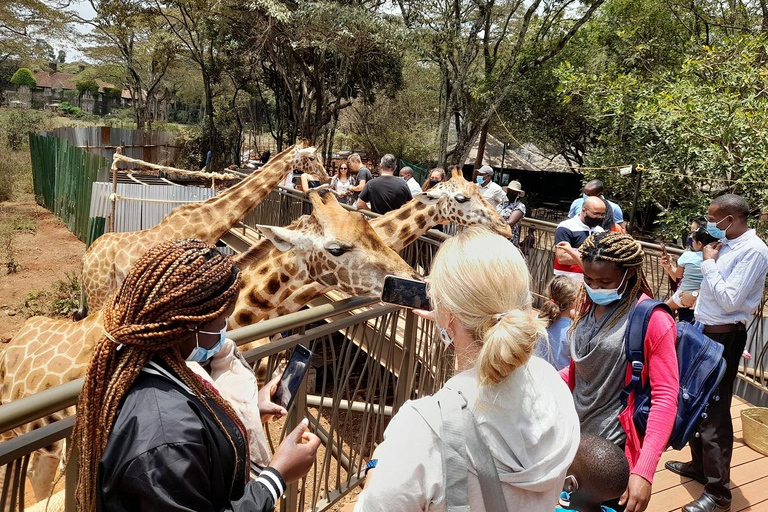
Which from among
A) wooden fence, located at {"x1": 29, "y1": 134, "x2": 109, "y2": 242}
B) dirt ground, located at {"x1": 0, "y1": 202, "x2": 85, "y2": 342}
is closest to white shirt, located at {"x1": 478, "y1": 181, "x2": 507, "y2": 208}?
dirt ground, located at {"x1": 0, "y1": 202, "x2": 85, "y2": 342}

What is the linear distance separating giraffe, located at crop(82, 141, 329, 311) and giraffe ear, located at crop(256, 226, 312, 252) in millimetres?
3099

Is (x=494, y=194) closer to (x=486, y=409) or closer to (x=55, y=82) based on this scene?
(x=486, y=409)

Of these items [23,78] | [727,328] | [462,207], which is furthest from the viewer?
[23,78]

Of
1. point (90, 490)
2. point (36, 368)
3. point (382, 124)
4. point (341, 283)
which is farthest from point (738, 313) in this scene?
point (382, 124)

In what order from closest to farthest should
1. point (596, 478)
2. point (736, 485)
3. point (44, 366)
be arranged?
point (596, 478)
point (44, 366)
point (736, 485)

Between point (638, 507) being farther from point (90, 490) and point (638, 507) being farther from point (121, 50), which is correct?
point (121, 50)

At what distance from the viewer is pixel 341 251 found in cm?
407

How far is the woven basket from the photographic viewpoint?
427cm

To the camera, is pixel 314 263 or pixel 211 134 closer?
pixel 314 263

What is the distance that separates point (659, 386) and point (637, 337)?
0.71 feet

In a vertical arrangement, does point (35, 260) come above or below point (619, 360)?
below

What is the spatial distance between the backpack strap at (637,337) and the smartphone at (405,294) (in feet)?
2.87

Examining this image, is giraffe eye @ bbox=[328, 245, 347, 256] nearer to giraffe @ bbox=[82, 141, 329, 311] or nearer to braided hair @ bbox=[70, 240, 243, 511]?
braided hair @ bbox=[70, 240, 243, 511]

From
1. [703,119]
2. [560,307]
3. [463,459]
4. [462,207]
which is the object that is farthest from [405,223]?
[703,119]
